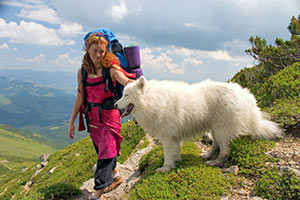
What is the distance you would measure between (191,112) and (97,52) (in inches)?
111

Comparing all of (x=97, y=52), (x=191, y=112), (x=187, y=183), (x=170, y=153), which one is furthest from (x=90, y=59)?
(x=187, y=183)

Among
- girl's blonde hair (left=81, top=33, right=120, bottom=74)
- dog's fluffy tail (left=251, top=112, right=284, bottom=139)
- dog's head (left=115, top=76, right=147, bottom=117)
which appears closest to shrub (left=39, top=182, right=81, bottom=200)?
dog's head (left=115, top=76, right=147, bottom=117)

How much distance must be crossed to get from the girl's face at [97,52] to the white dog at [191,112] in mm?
994

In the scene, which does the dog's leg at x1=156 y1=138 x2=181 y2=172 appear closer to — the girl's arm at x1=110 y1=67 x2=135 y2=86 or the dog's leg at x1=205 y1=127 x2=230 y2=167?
the dog's leg at x1=205 y1=127 x2=230 y2=167

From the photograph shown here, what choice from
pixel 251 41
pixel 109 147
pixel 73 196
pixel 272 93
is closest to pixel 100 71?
pixel 109 147

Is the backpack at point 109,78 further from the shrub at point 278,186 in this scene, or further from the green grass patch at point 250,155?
the shrub at point 278,186

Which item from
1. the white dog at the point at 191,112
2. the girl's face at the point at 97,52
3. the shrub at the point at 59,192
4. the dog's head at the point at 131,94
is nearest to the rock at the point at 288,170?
the white dog at the point at 191,112

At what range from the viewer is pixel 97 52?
15.6 ft

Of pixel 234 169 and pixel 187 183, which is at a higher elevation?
pixel 234 169

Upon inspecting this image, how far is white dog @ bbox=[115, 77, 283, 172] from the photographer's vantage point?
501 cm

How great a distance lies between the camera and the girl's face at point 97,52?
4707 mm

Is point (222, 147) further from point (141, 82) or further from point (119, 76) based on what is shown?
point (119, 76)

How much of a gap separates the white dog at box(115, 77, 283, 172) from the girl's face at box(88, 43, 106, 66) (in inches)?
39.1

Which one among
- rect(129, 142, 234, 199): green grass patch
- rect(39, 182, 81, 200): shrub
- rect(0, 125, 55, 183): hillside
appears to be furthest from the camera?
rect(0, 125, 55, 183): hillside
